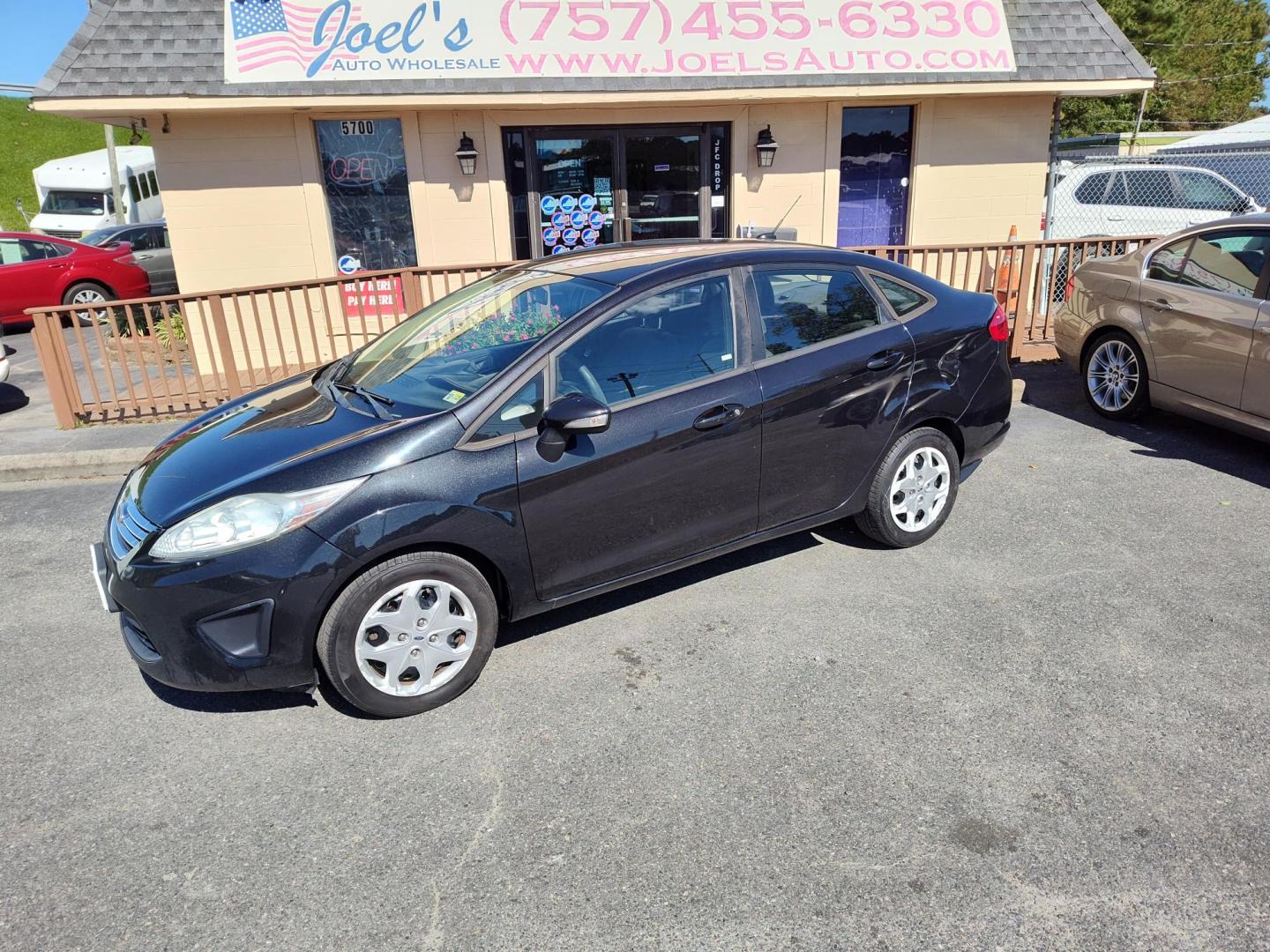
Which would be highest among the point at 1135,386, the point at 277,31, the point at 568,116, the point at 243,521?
the point at 277,31

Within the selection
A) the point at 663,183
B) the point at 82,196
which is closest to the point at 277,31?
the point at 663,183

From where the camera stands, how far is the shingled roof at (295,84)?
8.55m

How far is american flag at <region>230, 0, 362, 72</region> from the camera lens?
8758 millimetres

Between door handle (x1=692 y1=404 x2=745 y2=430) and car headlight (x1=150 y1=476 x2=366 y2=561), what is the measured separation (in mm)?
1433

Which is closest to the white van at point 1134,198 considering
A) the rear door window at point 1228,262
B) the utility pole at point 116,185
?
the rear door window at point 1228,262

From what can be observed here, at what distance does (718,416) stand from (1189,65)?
53.8 meters

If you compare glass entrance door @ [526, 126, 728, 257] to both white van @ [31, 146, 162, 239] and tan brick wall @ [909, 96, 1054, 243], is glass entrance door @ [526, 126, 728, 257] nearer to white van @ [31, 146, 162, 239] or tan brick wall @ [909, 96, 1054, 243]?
tan brick wall @ [909, 96, 1054, 243]

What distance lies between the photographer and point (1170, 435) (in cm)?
659

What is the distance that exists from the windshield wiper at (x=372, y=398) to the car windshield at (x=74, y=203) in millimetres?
23910

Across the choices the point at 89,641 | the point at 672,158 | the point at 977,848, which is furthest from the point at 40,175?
the point at 977,848

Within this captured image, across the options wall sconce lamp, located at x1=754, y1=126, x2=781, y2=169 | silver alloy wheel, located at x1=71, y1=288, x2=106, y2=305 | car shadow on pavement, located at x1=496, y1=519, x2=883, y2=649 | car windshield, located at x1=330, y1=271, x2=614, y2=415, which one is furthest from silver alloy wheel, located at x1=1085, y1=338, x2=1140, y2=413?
silver alloy wheel, located at x1=71, y1=288, x2=106, y2=305

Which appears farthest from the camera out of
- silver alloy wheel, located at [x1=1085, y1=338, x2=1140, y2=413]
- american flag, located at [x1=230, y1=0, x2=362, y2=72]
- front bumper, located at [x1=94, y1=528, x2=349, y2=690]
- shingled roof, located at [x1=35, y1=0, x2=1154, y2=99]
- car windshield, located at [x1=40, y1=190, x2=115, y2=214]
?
A: car windshield, located at [x1=40, y1=190, x2=115, y2=214]

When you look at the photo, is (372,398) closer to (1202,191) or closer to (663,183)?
(663,183)

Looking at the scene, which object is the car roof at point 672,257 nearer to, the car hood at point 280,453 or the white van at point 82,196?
the car hood at point 280,453
